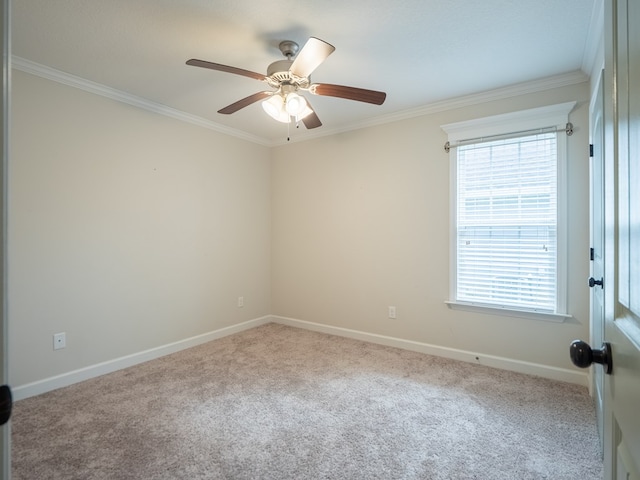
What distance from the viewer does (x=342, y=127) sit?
3924 millimetres

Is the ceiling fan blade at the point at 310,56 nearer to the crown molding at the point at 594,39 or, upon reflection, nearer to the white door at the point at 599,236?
the white door at the point at 599,236

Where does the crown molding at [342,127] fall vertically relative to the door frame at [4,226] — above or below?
above

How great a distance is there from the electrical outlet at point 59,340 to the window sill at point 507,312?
3417mm

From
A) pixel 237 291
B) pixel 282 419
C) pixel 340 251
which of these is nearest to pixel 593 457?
pixel 282 419

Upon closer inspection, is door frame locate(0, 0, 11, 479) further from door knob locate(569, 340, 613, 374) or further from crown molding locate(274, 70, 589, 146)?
crown molding locate(274, 70, 589, 146)

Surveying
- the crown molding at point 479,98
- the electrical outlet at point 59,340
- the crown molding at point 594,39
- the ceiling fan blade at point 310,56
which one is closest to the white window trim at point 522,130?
the crown molding at point 479,98

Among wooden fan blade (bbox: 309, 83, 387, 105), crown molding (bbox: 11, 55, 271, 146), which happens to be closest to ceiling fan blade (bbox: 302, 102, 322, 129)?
wooden fan blade (bbox: 309, 83, 387, 105)

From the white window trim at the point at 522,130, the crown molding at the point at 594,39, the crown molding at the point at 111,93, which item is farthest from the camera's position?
the white window trim at the point at 522,130

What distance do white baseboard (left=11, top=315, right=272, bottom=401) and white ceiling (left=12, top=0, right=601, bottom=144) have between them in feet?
8.08

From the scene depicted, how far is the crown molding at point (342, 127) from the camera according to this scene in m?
2.60

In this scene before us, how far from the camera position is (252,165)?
439 cm

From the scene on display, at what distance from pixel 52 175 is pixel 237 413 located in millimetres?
2352

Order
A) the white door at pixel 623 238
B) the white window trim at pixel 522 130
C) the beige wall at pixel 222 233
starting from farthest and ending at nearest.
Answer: the white window trim at pixel 522 130 → the beige wall at pixel 222 233 → the white door at pixel 623 238

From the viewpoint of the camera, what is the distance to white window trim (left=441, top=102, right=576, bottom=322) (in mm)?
2699
